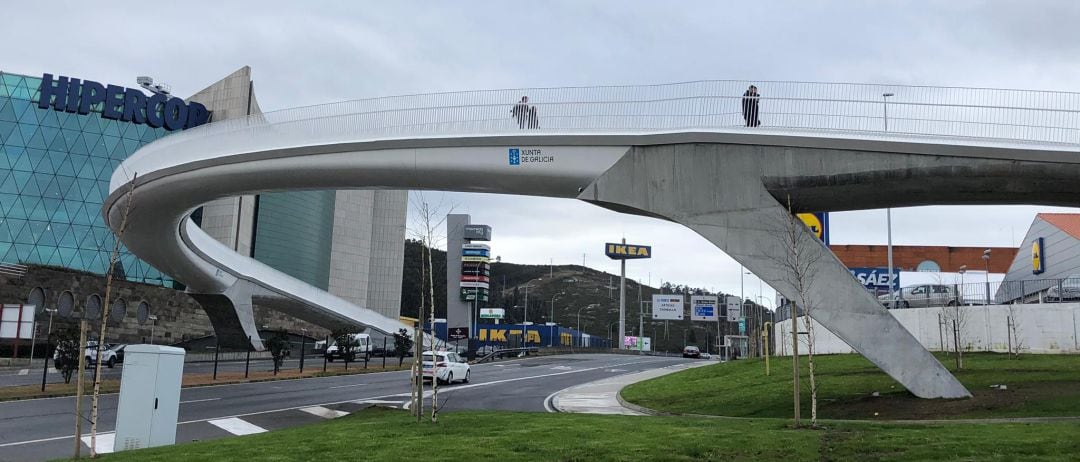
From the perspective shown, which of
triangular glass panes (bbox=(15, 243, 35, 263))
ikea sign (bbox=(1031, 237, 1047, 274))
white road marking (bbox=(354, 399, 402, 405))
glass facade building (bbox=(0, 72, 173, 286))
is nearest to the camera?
white road marking (bbox=(354, 399, 402, 405))

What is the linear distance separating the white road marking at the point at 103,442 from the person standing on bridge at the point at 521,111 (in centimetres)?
1379

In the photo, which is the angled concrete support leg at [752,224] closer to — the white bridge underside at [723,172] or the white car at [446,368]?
the white bridge underside at [723,172]

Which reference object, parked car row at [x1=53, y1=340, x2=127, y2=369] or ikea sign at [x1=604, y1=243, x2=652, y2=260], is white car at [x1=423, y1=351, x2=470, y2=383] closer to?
parked car row at [x1=53, y1=340, x2=127, y2=369]

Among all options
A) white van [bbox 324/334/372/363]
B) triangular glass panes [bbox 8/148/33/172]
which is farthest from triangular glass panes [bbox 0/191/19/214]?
white van [bbox 324/334/372/363]

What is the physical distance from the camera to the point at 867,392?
23.6 metres

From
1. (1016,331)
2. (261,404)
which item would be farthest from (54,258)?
(1016,331)

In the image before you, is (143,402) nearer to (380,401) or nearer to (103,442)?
(103,442)

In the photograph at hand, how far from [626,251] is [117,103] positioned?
221 ft

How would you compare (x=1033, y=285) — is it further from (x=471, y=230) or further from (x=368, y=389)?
(x=471, y=230)

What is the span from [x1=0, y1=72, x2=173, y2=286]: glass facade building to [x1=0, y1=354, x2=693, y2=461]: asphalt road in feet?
157

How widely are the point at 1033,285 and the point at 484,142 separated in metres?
26.9

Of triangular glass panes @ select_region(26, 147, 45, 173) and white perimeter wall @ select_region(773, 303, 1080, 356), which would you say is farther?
triangular glass panes @ select_region(26, 147, 45, 173)

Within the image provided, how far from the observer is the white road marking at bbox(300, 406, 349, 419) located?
2248 centimetres

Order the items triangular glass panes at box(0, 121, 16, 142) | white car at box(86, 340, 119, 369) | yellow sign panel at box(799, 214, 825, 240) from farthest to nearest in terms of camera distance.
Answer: triangular glass panes at box(0, 121, 16, 142)
yellow sign panel at box(799, 214, 825, 240)
white car at box(86, 340, 119, 369)
